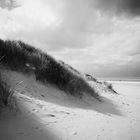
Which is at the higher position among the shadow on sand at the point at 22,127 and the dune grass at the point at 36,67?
the dune grass at the point at 36,67

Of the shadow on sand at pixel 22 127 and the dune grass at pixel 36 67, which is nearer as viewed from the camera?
the shadow on sand at pixel 22 127

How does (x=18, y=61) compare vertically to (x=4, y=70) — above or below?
above

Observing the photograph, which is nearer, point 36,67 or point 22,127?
point 22,127

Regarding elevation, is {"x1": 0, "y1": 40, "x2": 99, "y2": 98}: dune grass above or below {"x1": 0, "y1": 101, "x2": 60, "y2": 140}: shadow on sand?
above

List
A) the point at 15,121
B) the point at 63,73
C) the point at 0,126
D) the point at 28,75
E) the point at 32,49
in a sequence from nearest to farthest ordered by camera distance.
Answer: the point at 0,126 < the point at 15,121 < the point at 28,75 < the point at 63,73 < the point at 32,49

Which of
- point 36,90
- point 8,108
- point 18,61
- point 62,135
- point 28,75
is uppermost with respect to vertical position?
point 18,61

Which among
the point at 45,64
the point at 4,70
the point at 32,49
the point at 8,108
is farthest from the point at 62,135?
the point at 32,49

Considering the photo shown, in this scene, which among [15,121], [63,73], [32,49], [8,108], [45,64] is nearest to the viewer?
[15,121]

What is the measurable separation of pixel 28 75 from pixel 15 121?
299 centimetres

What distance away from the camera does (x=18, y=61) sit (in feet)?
17.4

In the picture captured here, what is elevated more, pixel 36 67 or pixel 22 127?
pixel 36 67

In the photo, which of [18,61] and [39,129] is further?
[18,61]

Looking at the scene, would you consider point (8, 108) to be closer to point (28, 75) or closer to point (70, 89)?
point (28, 75)

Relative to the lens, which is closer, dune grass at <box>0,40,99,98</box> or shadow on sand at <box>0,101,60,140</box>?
shadow on sand at <box>0,101,60,140</box>
